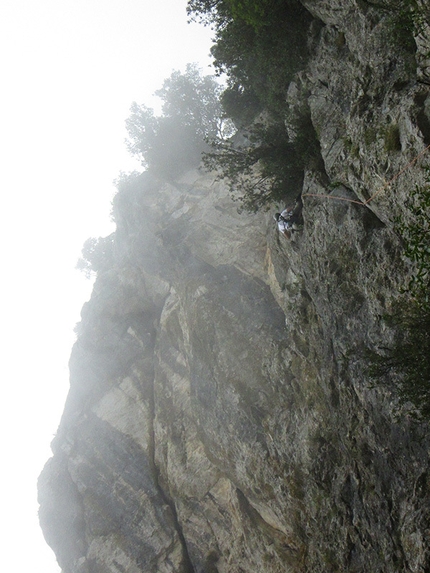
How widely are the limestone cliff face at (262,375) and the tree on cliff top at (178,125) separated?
2.44 m

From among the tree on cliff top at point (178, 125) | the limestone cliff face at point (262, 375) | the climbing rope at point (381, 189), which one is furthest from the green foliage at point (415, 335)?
the tree on cliff top at point (178, 125)

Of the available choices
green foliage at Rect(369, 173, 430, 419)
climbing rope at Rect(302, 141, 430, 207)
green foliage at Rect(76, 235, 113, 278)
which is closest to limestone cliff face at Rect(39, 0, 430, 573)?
climbing rope at Rect(302, 141, 430, 207)

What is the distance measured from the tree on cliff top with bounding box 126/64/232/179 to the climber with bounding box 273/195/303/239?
16086mm

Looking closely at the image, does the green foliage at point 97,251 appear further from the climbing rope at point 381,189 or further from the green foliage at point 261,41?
the climbing rope at point 381,189

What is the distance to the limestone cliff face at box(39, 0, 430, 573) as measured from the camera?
1137 centimetres

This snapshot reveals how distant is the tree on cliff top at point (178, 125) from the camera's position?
31.2m

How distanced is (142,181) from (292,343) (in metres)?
19.1

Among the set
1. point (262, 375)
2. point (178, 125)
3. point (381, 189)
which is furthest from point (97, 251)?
point (381, 189)

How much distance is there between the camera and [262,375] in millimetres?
19078

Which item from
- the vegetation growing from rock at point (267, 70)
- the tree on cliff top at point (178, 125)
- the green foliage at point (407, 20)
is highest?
the tree on cliff top at point (178, 125)

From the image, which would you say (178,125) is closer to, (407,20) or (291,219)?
(291,219)

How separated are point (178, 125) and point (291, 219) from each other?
21057mm

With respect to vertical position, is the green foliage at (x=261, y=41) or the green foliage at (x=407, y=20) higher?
the green foliage at (x=261, y=41)

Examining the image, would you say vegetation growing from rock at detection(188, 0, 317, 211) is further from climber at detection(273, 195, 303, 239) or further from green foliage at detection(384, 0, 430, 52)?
green foliage at detection(384, 0, 430, 52)
